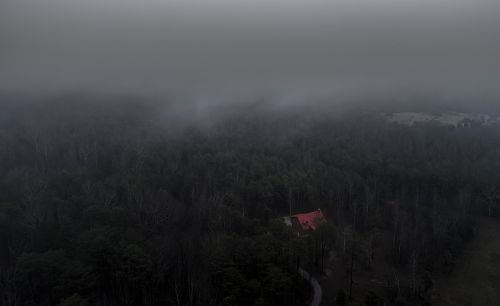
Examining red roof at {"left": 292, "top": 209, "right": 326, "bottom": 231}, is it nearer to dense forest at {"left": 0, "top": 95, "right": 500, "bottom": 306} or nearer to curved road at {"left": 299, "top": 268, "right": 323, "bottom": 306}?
dense forest at {"left": 0, "top": 95, "right": 500, "bottom": 306}

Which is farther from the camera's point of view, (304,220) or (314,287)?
(304,220)

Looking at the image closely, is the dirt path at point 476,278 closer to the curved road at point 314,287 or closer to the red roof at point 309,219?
the curved road at point 314,287

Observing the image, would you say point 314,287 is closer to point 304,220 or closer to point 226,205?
point 304,220

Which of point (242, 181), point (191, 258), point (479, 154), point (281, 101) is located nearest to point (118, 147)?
point (242, 181)

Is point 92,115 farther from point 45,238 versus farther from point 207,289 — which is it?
point 207,289

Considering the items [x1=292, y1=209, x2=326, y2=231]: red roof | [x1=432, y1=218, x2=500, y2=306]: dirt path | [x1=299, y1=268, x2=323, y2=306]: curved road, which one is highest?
[x1=292, y1=209, x2=326, y2=231]: red roof

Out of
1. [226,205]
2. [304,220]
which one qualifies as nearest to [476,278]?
[304,220]

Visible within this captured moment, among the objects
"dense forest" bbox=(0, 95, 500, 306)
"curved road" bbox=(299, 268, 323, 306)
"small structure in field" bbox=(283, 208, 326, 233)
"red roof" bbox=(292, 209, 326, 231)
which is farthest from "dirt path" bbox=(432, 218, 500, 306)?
"small structure in field" bbox=(283, 208, 326, 233)
